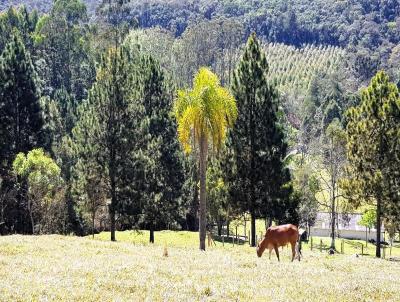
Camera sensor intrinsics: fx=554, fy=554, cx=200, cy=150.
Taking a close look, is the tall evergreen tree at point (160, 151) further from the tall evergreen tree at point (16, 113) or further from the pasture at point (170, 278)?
the pasture at point (170, 278)

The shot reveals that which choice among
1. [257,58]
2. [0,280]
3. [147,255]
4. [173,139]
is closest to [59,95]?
[173,139]

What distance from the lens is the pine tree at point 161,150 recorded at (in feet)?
172

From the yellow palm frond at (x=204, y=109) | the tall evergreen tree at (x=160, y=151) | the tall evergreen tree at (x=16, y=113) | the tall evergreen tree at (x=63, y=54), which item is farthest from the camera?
the tall evergreen tree at (x=63, y=54)

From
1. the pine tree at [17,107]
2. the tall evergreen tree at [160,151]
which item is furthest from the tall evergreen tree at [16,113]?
the tall evergreen tree at [160,151]

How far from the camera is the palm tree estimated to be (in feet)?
98.6

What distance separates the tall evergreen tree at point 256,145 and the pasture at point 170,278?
799 inches

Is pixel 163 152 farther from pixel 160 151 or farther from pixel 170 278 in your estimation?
pixel 170 278

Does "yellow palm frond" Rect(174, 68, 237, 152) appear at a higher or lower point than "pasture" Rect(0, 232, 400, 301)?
higher

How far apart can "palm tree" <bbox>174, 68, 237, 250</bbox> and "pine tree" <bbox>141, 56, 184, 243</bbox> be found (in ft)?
70.6

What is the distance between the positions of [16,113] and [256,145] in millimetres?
25477

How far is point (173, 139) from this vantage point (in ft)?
184

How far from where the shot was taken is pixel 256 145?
45750mm

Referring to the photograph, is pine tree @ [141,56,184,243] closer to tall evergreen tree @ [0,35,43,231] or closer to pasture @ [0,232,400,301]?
tall evergreen tree @ [0,35,43,231]

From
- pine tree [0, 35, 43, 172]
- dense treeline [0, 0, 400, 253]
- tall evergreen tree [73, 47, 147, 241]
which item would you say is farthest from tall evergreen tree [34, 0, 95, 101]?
tall evergreen tree [73, 47, 147, 241]
